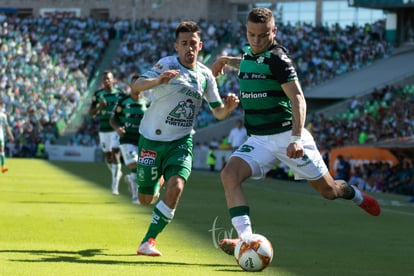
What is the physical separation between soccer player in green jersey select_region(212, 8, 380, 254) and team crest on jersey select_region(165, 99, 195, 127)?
4.10 ft

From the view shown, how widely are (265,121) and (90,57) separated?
172 feet

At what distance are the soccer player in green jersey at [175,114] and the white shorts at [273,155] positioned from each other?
1029mm

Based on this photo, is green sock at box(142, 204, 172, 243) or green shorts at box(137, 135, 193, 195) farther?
green shorts at box(137, 135, 193, 195)

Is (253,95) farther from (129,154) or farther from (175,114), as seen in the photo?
(129,154)

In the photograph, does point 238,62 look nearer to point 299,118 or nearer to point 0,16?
point 299,118

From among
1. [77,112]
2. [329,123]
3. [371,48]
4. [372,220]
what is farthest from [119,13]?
[372,220]

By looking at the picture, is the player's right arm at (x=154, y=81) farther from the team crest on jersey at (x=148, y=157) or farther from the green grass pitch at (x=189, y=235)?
the green grass pitch at (x=189, y=235)

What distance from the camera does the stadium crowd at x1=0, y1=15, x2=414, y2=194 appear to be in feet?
169

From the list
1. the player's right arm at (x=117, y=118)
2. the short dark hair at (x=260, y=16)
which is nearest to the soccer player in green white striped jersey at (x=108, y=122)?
the player's right arm at (x=117, y=118)

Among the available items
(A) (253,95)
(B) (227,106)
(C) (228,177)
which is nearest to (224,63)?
(B) (227,106)

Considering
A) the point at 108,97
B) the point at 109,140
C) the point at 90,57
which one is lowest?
the point at 90,57

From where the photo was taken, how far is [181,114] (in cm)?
1095

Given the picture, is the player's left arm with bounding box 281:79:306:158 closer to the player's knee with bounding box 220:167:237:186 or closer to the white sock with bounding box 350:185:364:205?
the player's knee with bounding box 220:167:237:186

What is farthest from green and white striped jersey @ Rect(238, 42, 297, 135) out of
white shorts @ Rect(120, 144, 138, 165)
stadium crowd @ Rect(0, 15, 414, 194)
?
stadium crowd @ Rect(0, 15, 414, 194)
